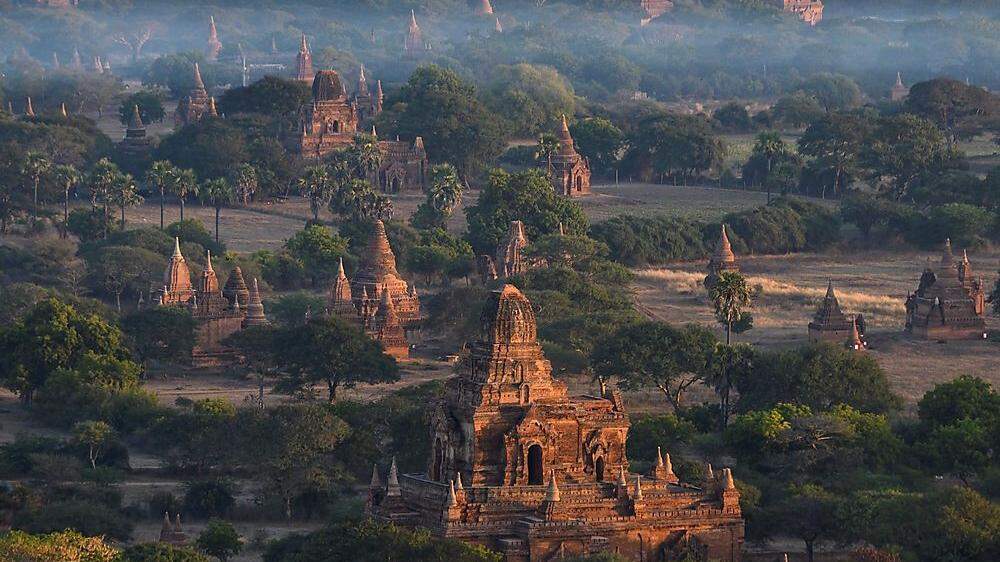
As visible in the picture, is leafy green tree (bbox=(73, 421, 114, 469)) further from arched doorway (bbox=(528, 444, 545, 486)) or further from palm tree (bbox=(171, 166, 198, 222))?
palm tree (bbox=(171, 166, 198, 222))

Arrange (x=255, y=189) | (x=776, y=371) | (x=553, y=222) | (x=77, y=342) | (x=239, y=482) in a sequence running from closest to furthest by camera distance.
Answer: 1. (x=239, y=482)
2. (x=776, y=371)
3. (x=77, y=342)
4. (x=553, y=222)
5. (x=255, y=189)

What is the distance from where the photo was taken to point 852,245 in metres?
145

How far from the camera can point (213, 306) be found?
114438 mm

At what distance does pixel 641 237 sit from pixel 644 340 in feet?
132

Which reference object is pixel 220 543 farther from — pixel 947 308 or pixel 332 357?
pixel 947 308

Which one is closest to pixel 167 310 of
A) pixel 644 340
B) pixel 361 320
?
pixel 361 320

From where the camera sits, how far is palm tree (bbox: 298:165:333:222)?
154 meters

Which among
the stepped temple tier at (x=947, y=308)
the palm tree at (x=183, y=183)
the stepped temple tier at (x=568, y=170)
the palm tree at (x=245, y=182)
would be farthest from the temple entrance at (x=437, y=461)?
the stepped temple tier at (x=568, y=170)

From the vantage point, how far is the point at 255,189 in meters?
162

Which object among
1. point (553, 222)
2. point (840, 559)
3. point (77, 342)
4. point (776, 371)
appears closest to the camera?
point (840, 559)

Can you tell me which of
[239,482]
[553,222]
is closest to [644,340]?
[239,482]

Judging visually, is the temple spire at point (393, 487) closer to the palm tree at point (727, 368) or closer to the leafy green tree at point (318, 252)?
the palm tree at point (727, 368)

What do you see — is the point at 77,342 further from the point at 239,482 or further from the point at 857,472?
the point at 857,472

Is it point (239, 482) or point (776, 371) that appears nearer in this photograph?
point (239, 482)
